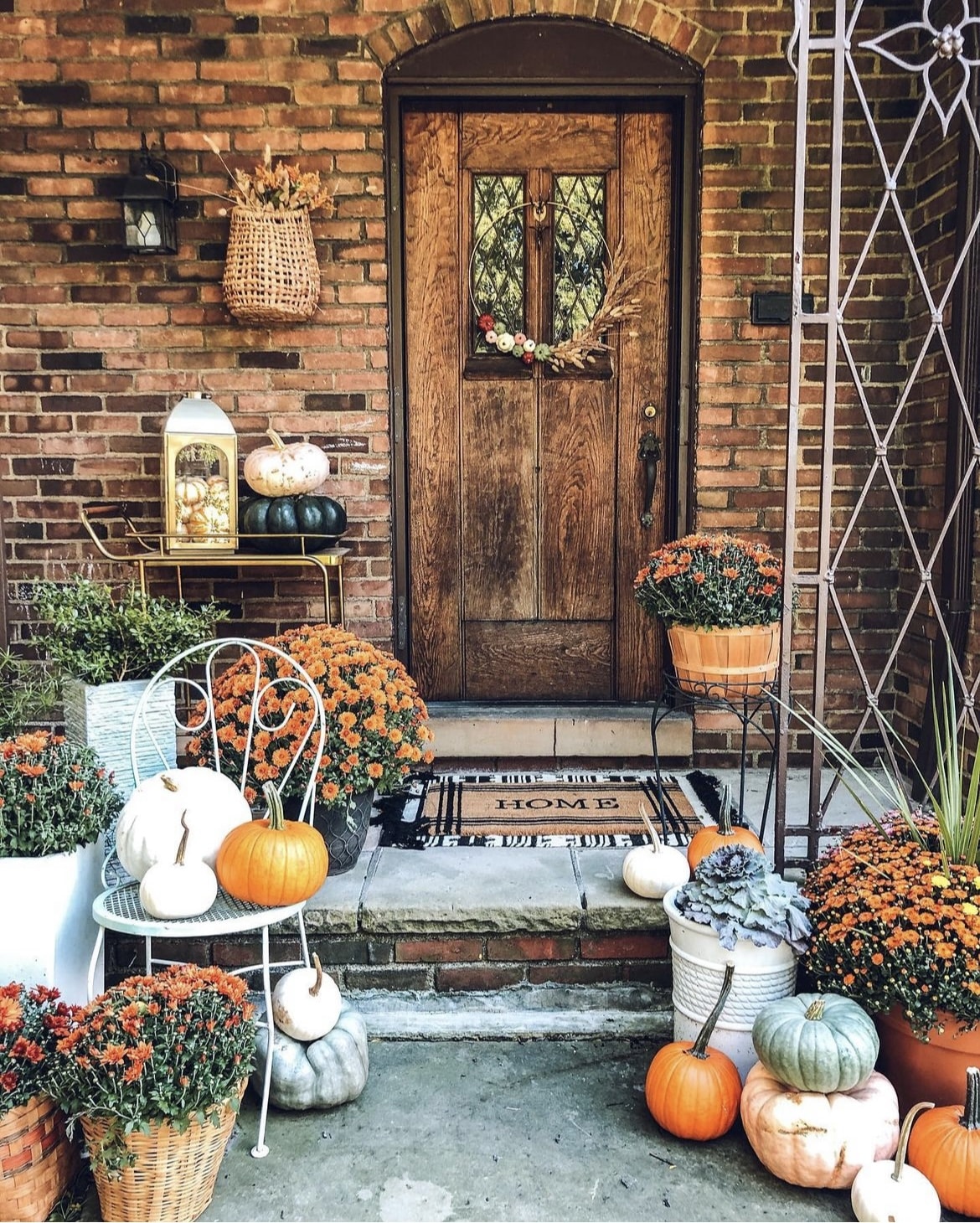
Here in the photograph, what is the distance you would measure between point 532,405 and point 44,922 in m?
2.41

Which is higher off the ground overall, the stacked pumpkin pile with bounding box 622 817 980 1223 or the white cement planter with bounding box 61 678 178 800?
the white cement planter with bounding box 61 678 178 800

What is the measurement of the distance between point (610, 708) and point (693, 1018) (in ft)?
5.11

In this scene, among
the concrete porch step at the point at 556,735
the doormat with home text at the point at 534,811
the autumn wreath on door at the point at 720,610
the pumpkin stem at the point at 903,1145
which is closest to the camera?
the pumpkin stem at the point at 903,1145

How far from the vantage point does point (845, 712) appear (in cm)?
362

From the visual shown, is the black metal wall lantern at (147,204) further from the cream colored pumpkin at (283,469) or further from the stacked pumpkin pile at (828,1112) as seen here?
the stacked pumpkin pile at (828,1112)

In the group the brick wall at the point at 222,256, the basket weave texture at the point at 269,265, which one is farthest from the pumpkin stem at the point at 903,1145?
the basket weave texture at the point at 269,265

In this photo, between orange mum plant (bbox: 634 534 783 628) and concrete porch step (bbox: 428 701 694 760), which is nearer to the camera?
orange mum plant (bbox: 634 534 783 628)

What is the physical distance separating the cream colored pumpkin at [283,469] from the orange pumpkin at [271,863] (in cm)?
143

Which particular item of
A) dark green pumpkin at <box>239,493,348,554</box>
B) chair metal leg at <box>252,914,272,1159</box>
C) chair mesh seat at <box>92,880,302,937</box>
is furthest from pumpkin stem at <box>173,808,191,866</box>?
dark green pumpkin at <box>239,493,348,554</box>

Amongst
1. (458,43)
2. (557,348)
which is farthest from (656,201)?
(458,43)

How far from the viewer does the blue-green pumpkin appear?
6.35ft

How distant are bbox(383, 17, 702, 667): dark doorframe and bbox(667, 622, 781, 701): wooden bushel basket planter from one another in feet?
3.32

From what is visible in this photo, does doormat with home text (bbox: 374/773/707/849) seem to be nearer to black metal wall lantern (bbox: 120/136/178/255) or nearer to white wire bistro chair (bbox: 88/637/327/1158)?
white wire bistro chair (bbox: 88/637/327/1158)

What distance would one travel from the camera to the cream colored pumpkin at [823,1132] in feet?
6.29
